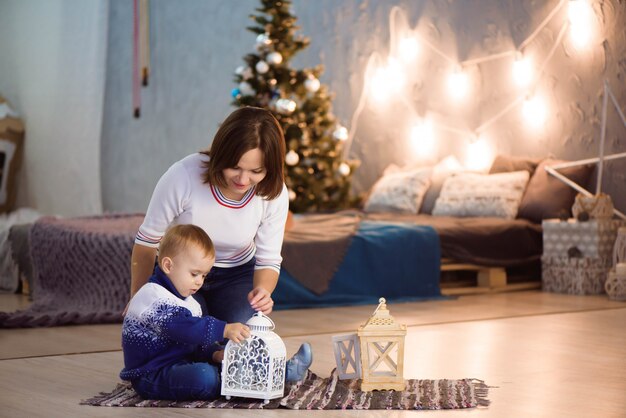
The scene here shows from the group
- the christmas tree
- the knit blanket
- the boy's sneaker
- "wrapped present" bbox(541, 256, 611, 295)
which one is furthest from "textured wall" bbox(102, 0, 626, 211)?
the boy's sneaker

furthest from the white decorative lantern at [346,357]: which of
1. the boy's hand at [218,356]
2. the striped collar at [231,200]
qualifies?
the striped collar at [231,200]

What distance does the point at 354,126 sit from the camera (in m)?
6.68

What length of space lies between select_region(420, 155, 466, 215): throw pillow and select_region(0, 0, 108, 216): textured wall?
10.3ft

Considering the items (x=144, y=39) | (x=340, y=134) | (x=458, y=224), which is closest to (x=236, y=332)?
(x=458, y=224)

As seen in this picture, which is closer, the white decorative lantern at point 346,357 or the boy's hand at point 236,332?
the boy's hand at point 236,332

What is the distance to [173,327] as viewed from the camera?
2.22 m

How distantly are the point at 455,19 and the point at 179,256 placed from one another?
406 centimetres

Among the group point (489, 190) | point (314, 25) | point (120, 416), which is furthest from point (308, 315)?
point (314, 25)

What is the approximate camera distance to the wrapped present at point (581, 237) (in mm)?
4730

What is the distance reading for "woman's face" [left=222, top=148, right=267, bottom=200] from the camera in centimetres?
232

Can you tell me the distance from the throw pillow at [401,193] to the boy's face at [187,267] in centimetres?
356

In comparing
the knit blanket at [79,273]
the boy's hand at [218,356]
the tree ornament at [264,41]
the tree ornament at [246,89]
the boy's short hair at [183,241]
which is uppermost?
the tree ornament at [264,41]

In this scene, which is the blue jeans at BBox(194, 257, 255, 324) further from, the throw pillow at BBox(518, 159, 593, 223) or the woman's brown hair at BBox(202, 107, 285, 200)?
the throw pillow at BBox(518, 159, 593, 223)

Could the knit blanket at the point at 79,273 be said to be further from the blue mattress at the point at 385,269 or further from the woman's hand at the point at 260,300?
the woman's hand at the point at 260,300
